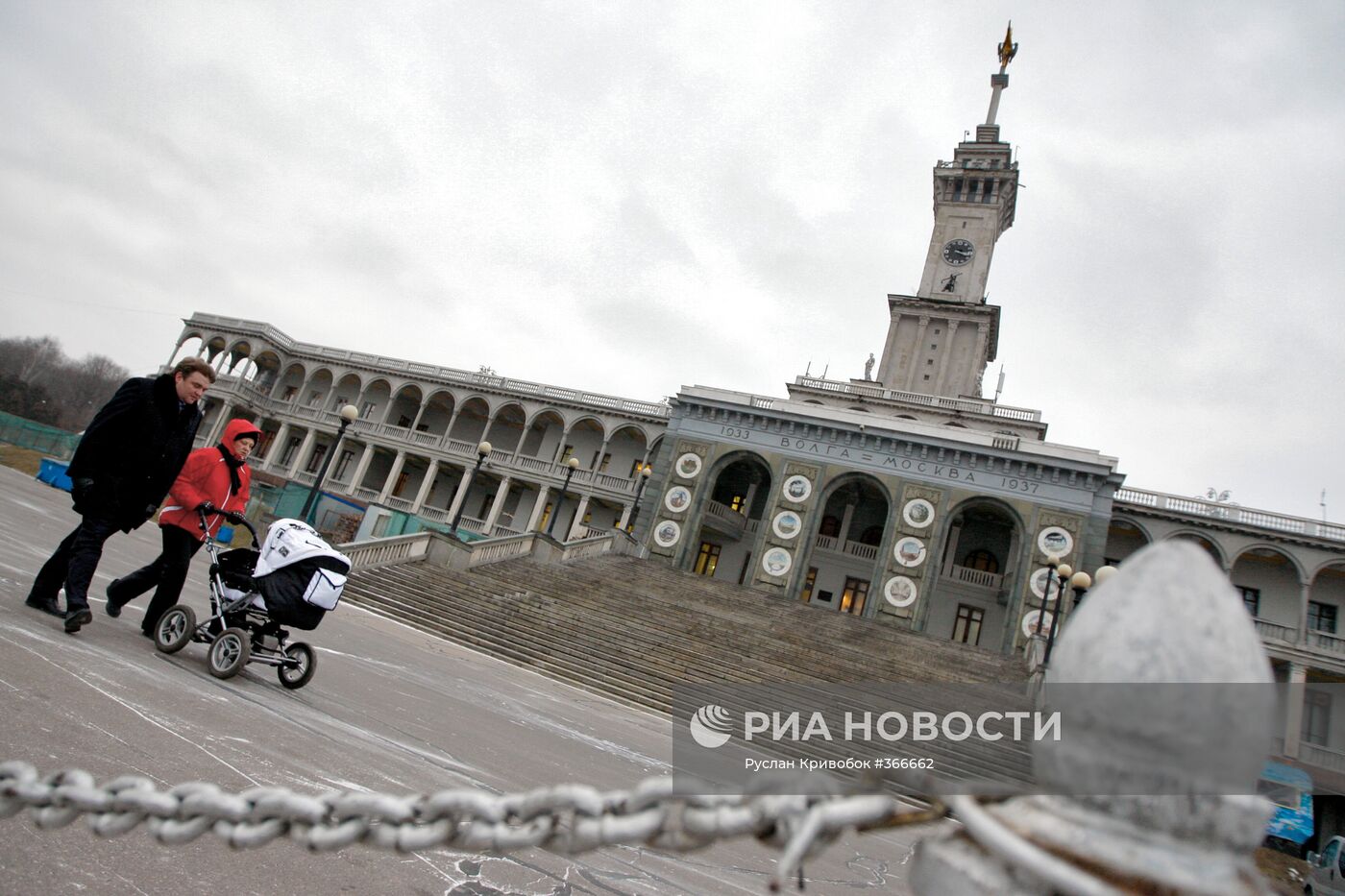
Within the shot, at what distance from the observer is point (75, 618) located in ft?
15.7

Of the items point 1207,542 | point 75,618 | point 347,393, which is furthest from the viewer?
point 347,393

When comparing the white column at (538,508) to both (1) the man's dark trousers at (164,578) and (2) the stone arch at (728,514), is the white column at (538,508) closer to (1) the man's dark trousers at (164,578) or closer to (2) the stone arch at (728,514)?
(2) the stone arch at (728,514)

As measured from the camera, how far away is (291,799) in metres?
1.08

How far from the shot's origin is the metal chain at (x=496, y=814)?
87cm

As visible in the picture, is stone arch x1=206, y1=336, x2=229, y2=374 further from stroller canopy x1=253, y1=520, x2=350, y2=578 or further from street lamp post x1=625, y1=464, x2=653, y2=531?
stroller canopy x1=253, y1=520, x2=350, y2=578

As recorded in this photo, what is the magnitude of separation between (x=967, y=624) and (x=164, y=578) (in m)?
28.4

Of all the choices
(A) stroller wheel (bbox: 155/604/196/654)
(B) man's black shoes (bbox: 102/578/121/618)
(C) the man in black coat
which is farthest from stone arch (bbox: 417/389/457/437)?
(A) stroller wheel (bbox: 155/604/196/654)

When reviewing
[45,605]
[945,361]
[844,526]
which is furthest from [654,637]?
[945,361]

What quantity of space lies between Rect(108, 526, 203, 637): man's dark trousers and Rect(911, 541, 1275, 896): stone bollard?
5993mm

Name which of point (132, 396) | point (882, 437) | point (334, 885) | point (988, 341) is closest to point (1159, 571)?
point (334, 885)

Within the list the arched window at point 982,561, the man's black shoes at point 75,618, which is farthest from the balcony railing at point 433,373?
the man's black shoes at point 75,618

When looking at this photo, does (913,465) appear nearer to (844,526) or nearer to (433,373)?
(844,526)

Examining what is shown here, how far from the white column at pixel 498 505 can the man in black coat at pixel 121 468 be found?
30.7m

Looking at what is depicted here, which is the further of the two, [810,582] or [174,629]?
[810,582]
